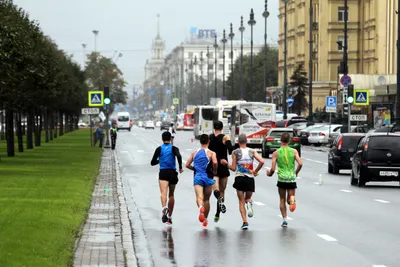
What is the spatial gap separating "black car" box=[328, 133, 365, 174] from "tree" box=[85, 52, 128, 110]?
13336 cm

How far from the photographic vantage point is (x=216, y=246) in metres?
16.8

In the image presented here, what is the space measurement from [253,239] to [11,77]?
24354mm

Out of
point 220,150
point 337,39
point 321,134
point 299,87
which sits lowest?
point 321,134

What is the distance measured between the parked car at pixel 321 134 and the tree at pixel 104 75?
328 feet

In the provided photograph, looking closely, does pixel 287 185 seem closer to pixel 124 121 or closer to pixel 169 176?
pixel 169 176

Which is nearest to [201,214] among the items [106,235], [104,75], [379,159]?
[106,235]

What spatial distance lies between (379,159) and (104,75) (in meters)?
146

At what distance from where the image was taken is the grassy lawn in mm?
14072

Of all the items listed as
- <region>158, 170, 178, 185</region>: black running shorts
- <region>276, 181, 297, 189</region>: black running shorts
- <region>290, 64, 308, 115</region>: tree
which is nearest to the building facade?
<region>290, 64, 308, 115</region>: tree

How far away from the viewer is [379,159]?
107 feet

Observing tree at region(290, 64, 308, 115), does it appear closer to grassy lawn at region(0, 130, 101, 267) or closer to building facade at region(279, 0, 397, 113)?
building facade at region(279, 0, 397, 113)

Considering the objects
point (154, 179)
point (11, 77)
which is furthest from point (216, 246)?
point (11, 77)

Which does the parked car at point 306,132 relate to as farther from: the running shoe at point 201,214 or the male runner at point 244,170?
the running shoe at point 201,214

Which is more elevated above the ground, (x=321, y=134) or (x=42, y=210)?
(x=42, y=210)
